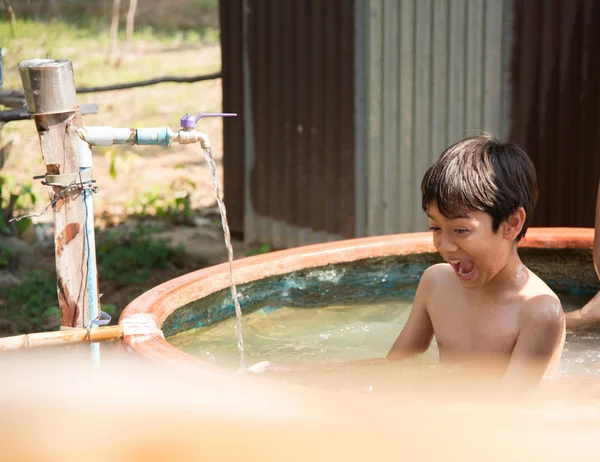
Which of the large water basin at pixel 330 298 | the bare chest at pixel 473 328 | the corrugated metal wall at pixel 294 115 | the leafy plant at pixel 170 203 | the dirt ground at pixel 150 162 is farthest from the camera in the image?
the leafy plant at pixel 170 203

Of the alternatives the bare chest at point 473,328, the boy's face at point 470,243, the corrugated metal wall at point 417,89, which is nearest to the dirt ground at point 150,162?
the corrugated metal wall at point 417,89

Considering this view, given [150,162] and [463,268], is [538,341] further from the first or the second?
[150,162]

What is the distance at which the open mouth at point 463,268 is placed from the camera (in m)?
2.61

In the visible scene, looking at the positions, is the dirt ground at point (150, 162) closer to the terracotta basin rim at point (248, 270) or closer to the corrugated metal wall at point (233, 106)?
the corrugated metal wall at point (233, 106)

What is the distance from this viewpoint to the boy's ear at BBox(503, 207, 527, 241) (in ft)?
8.48

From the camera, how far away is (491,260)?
261 centimetres

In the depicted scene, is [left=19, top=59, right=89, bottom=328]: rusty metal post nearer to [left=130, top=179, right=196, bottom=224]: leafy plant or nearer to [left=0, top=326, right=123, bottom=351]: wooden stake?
[left=0, top=326, right=123, bottom=351]: wooden stake

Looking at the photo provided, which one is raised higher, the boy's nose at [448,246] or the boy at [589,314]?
the boy's nose at [448,246]

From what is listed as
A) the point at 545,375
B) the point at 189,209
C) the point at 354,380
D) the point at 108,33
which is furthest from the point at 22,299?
the point at 108,33

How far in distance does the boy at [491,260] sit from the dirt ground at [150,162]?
10.4ft

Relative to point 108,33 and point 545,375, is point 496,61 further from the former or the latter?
point 108,33

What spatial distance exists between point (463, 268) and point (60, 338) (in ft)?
3.51

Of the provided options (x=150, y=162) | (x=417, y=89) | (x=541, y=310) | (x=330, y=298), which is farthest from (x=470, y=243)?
(x=150, y=162)

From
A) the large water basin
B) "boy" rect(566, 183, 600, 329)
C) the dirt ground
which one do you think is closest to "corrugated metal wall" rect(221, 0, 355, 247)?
the dirt ground
